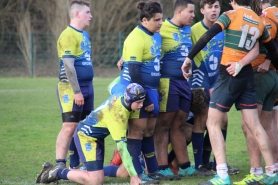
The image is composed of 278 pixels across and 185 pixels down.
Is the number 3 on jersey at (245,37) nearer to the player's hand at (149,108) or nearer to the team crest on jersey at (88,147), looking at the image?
the player's hand at (149,108)

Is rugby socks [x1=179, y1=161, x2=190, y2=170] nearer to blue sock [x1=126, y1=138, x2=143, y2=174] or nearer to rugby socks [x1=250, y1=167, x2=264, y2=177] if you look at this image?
blue sock [x1=126, y1=138, x2=143, y2=174]

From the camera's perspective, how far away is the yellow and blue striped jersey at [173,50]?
750cm

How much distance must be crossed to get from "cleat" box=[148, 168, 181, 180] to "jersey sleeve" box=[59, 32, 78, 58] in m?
1.91

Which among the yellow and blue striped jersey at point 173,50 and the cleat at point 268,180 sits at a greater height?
the yellow and blue striped jersey at point 173,50

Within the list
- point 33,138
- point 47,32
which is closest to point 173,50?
point 33,138

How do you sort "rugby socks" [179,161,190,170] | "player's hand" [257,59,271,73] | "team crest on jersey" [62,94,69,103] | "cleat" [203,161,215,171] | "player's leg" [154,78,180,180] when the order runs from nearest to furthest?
"player's hand" [257,59,271,73] < "player's leg" [154,78,180,180] < "rugby socks" [179,161,190,170] < "team crest on jersey" [62,94,69,103] < "cleat" [203,161,215,171]

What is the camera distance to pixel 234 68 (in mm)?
6457

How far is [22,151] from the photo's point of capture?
9.16 metres

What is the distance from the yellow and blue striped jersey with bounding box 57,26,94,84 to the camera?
7.54m

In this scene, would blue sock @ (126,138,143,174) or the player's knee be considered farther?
the player's knee

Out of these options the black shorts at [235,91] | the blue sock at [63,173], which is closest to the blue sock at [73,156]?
the blue sock at [63,173]

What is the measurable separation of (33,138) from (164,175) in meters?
3.89

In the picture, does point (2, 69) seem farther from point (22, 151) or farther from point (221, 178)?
point (221, 178)

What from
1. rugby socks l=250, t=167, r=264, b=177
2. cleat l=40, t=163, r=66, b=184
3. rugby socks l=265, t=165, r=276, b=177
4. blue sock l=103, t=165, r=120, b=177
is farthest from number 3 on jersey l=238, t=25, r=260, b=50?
cleat l=40, t=163, r=66, b=184
